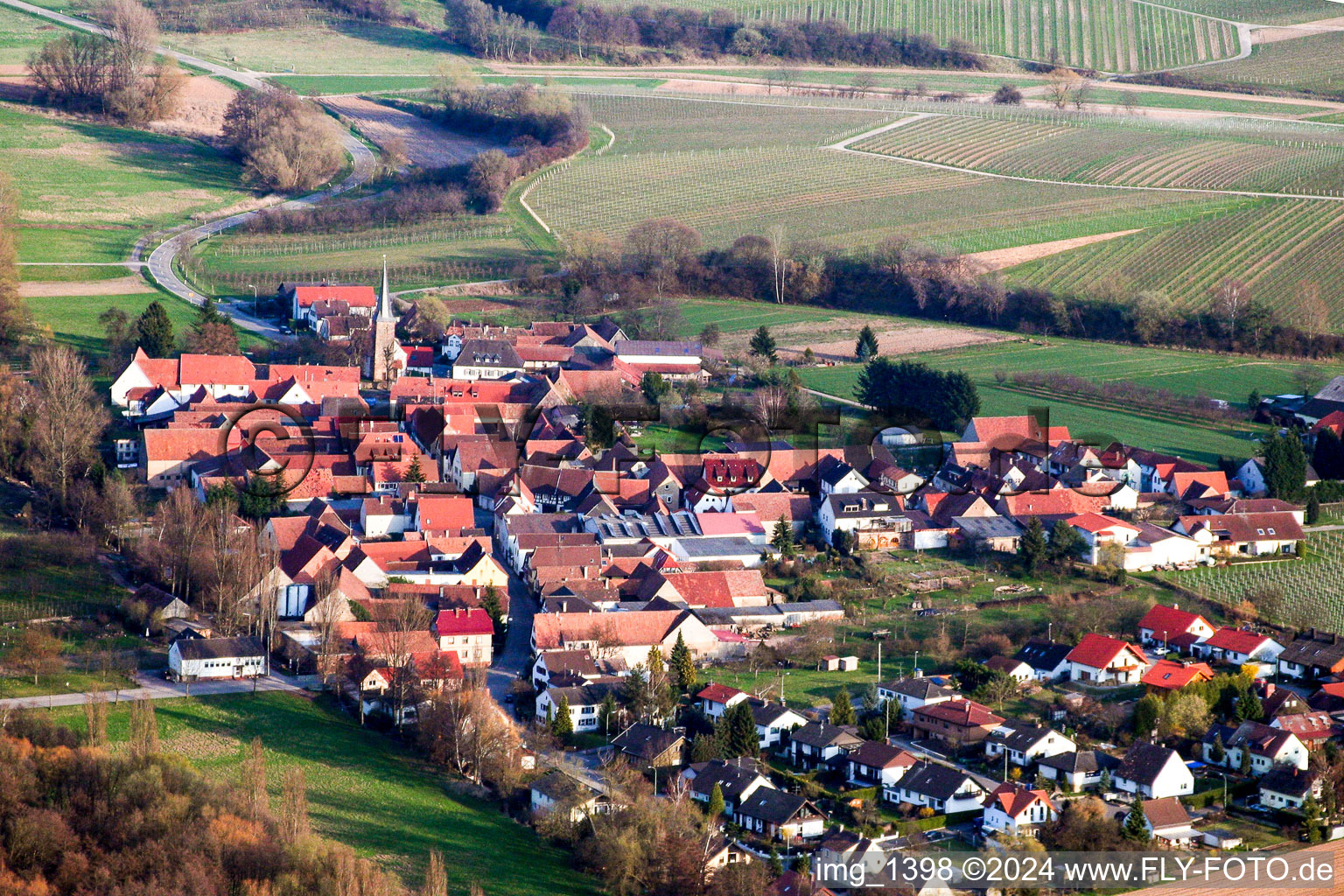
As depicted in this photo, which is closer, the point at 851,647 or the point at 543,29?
the point at 851,647

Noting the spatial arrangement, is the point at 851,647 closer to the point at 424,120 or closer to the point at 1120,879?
the point at 1120,879

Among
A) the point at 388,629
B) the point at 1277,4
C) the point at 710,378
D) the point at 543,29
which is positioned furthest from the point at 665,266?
the point at 1277,4

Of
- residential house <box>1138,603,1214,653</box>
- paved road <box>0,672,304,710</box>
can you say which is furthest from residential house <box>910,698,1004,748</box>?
paved road <box>0,672,304,710</box>

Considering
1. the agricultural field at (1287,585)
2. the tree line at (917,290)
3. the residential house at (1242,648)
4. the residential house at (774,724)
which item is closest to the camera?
the residential house at (774,724)

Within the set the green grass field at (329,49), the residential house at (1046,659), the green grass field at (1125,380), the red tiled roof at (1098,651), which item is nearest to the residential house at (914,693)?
the residential house at (1046,659)

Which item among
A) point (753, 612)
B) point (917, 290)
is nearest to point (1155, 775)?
point (753, 612)

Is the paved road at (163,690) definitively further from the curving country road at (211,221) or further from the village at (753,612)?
the curving country road at (211,221)

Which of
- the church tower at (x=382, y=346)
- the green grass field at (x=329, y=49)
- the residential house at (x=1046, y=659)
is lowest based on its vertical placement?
the residential house at (x=1046, y=659)
